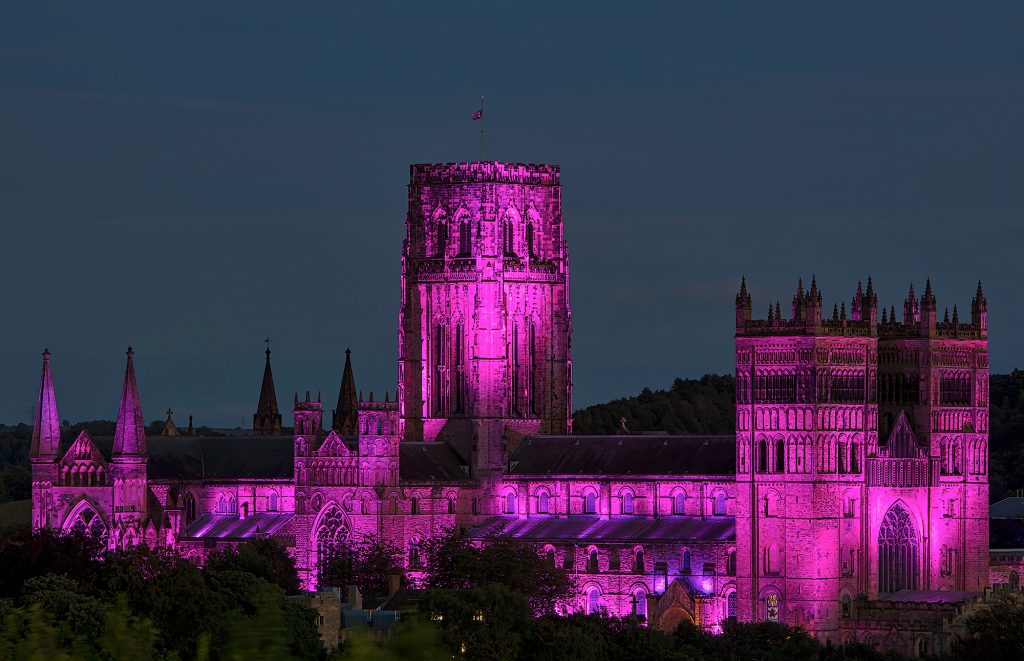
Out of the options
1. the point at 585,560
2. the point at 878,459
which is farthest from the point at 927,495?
the point at 585,560

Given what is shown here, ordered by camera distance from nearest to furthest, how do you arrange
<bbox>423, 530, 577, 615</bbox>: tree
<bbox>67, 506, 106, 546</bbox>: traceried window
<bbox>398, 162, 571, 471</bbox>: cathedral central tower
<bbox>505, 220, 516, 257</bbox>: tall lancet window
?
<bbox>423, 530, 577, 615</bbox>: tree, <bbox>67, 506, 106, 546</bbox>: traceried window, <bbox>398, 162, 571, 471</bbox>: cathedral central tower, <bbox>505, 220, 516, 257</bbox>: tall lancet window

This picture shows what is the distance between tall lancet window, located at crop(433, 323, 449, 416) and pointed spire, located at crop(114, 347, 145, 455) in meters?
17.5

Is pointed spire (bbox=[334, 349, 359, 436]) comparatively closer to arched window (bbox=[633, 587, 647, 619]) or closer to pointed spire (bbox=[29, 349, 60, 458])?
pointed spire (bbox=[29, 349, 60, 458])

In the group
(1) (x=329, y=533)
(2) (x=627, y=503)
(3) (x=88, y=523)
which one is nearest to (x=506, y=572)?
(2) (x=627, y=503)

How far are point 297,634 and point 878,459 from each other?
49406mm

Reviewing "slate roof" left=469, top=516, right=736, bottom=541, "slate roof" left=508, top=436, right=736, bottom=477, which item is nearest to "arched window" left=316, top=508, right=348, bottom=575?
"slate roof" left=469, top=516, right=736, bottom=541

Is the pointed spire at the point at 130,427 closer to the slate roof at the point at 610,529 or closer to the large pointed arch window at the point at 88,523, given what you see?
the large pointed arch window at the point at 88,523

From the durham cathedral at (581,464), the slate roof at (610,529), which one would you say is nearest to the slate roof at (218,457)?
the durham cathedral at (581,464)

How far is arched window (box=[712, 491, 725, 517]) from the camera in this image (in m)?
154

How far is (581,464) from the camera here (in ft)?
531

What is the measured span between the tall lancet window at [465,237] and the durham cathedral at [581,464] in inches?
4.7

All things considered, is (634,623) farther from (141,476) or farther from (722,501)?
(141,476)

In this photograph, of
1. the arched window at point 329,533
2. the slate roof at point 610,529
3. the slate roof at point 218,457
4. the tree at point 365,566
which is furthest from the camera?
the slate roof at point 218,457

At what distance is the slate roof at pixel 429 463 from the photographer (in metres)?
164
